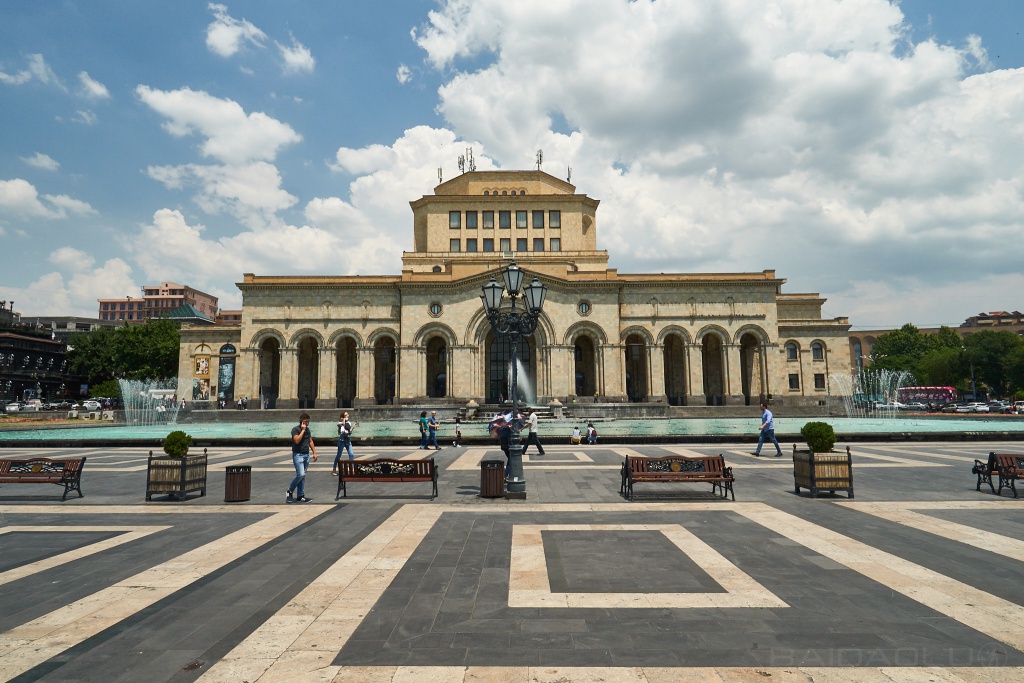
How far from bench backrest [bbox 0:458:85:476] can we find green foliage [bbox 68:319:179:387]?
184ft

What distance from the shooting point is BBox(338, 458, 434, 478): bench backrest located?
33.6 ft

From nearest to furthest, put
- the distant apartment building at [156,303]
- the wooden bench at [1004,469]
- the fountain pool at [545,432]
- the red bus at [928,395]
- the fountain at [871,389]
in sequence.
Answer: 1. the wooden bench at [1004,469]
2. the fountain pool at [545,432]
3. the fountain at [871,389]
4. the red bus at [928,395]
5. the distant apartment building at [156,303]

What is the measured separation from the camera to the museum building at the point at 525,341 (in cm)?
4306

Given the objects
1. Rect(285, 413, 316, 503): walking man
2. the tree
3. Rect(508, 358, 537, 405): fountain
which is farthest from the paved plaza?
the tree

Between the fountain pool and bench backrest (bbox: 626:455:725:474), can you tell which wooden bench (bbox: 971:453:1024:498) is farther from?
the fountain pool

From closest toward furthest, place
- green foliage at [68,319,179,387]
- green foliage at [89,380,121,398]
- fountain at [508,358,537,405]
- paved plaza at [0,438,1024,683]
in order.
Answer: paved plaza at [0,438,1024,683] < fountain at [508,358,537,405] < green foliage at [68,319,179,387] < green foliage at [89,380,121,398]

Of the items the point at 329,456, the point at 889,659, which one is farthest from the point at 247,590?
the point at 329,456

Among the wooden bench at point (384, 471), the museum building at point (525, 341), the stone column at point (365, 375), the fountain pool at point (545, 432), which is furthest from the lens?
the stone column at point (365, 375)

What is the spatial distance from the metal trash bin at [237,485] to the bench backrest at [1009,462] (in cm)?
1413

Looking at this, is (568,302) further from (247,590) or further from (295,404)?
(247,590)

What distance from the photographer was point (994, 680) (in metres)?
3.59

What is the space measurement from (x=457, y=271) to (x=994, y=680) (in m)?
41.9

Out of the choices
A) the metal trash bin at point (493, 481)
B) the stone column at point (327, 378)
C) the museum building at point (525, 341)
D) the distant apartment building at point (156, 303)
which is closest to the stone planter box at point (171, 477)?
the metal trash bin at point (493, 481)

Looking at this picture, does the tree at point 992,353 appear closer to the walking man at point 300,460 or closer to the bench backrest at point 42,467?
the walking man at point 300,460
